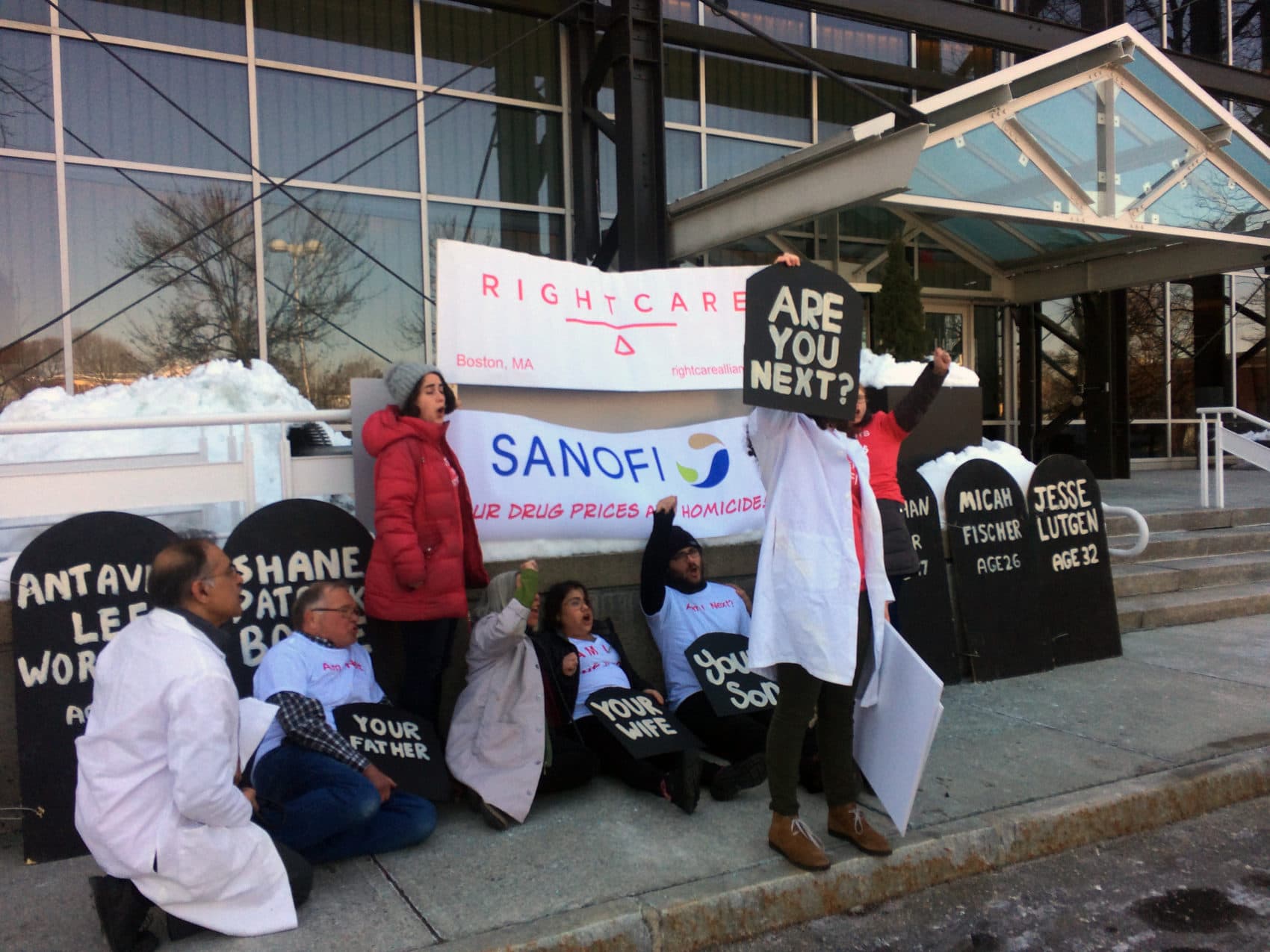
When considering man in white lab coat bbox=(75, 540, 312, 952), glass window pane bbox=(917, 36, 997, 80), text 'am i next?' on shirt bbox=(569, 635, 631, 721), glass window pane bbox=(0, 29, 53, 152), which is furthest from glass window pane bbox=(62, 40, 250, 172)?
glass window pane bbox=(917, 36, 997, 80)

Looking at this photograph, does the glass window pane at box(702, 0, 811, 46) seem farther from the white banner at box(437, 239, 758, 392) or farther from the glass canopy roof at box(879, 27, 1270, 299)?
the white banner at box(437, 239, 758, 392)

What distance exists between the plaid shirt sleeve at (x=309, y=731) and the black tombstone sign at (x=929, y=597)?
340 cm

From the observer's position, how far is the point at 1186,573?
8.15 metres

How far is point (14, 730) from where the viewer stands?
3941 mm

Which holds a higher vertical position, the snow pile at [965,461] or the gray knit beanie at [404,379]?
the gray knit beanie at [404,379]

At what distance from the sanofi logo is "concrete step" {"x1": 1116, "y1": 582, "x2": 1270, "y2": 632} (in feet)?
11.4

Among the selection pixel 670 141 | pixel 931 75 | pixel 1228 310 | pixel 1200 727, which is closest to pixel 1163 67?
pixel 931 75

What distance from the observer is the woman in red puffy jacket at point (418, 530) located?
4.12 meters

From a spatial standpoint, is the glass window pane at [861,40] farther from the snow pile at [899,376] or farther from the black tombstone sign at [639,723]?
the black tombstone sign at [639,723]

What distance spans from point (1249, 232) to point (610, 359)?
8.45 metres

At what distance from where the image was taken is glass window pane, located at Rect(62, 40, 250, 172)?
807 cm

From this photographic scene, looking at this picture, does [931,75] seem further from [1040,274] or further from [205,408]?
[205,408]

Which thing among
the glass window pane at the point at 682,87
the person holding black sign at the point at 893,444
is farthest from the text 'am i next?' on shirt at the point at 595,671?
the glass window pane at the point at 682,87

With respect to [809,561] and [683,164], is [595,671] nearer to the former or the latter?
[809,561]
